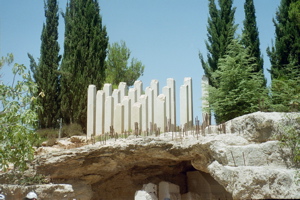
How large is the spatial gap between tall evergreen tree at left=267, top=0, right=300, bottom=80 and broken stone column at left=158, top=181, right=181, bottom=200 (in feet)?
25.9

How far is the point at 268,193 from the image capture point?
36.6 feet

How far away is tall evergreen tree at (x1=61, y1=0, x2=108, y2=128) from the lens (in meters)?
24.2

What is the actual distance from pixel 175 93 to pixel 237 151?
890 centimetres

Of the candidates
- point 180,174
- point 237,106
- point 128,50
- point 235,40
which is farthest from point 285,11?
point 128,50

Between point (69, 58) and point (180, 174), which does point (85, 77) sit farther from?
point (180, 174)

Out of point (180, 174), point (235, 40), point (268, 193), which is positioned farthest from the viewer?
point (235, 40)

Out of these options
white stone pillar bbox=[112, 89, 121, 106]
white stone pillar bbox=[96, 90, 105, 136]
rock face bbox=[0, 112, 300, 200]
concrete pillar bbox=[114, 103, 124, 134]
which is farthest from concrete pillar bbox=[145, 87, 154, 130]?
rock face bbox=[0, 112, 300, 200]

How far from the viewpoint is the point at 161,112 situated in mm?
20000

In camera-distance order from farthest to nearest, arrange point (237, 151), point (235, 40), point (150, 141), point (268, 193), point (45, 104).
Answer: point (45, 104) < point (235, 40) < point (150, 141) < point (237, 151) < point (268, 193)

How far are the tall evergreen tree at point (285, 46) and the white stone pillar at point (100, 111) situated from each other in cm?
911

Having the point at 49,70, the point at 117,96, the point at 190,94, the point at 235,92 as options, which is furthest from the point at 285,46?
the point at 49,70

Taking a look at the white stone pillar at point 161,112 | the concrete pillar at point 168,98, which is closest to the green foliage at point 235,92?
the concrete pillar at point 168,98

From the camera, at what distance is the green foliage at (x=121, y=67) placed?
35031mm

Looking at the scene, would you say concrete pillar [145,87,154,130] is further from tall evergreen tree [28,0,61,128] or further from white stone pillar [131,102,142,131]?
tall evergreen tree [28,0,61,128]
